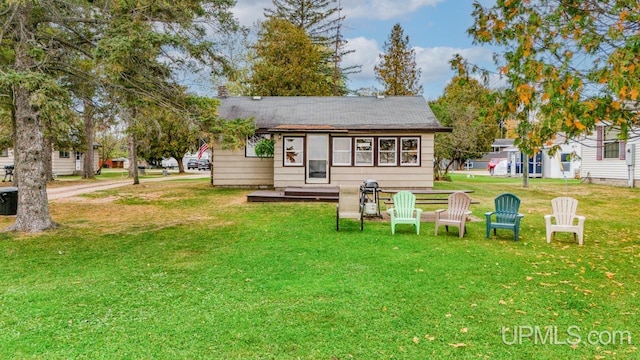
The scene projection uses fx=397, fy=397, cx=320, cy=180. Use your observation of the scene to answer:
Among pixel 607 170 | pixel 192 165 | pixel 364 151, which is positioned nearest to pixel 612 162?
pixel 607 170

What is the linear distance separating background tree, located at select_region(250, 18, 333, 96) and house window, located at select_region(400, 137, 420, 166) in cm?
1439

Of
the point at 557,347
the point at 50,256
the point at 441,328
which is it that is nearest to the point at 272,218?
the point at 50,256

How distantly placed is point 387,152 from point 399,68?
21482 mm

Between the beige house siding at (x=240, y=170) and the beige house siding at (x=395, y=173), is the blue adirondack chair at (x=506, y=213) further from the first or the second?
the beige house siding at (x=240, y=170)

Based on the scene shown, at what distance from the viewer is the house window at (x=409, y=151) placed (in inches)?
640

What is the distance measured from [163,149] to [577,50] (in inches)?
1179

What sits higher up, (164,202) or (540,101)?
(540,101)

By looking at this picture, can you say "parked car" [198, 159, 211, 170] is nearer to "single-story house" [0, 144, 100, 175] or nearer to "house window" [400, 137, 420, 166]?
"single-story house" [0, 144, 100, 175]

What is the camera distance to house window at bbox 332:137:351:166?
53.1ft

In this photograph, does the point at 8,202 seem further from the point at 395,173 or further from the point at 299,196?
the point at 395,173

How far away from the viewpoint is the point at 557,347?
3.40 metres

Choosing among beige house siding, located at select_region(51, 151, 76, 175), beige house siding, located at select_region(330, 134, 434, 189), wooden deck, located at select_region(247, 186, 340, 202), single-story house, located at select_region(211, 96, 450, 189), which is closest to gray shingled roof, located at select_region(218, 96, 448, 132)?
single-story house, located at select_region(211, 96, 450, 189)

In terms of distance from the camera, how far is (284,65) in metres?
29.3

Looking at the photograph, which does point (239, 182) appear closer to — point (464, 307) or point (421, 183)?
point (421, 183)
